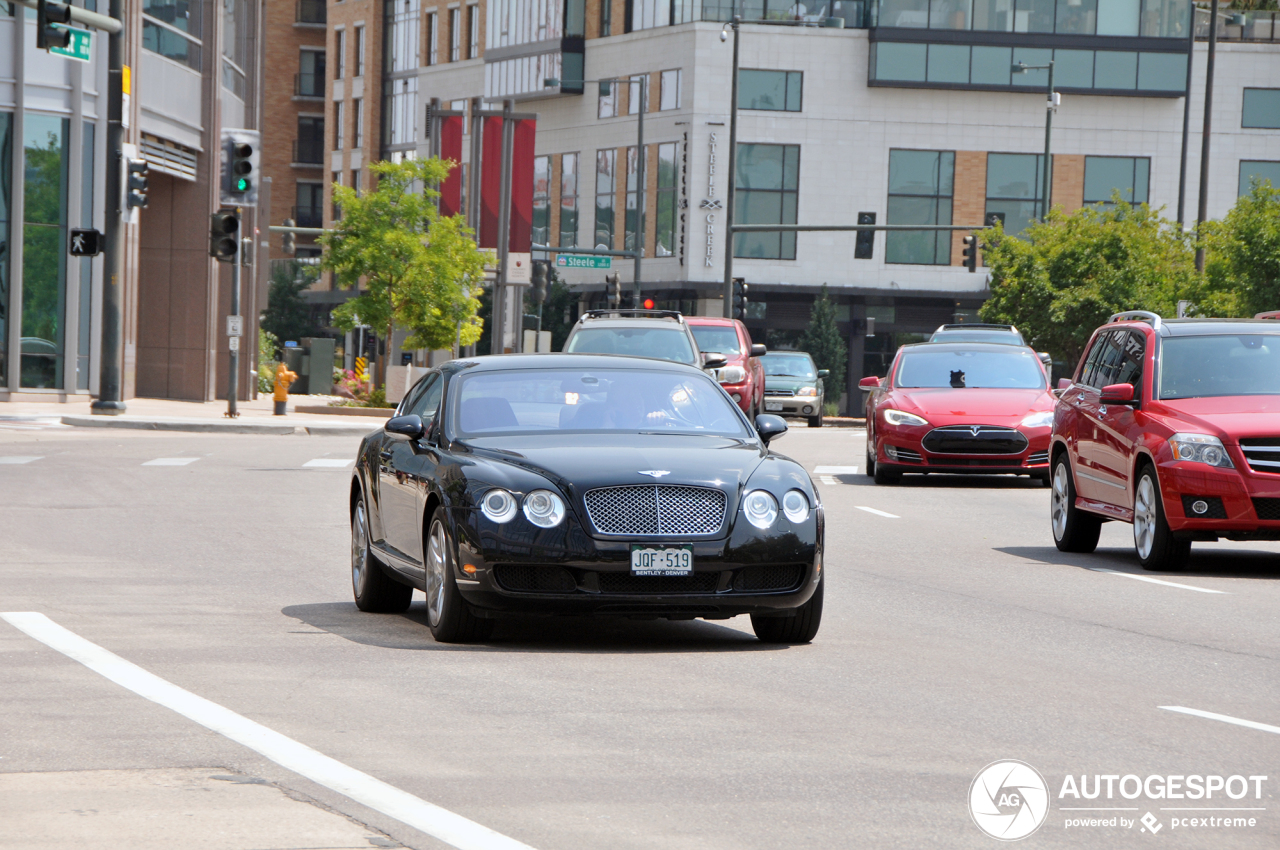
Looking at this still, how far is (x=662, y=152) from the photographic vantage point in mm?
75312

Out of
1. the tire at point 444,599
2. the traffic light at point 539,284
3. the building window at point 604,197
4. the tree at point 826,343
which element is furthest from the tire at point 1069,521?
the building window at point 604,197

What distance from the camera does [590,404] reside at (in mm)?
10531

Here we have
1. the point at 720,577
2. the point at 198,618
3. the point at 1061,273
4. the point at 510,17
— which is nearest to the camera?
the point at 720,577

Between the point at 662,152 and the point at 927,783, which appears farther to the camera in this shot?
the point at 662,152

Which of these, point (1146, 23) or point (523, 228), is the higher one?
point (1146, 23)

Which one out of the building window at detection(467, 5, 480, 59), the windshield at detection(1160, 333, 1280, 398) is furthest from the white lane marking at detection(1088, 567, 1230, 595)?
the building window at detection(467, 5, 480, 59)

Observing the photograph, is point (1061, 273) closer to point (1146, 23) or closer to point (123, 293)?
point (1146, 23)

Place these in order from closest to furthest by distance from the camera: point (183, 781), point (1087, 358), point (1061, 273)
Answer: point (183, 781) < point (1087, 358) < point (1061, 273)

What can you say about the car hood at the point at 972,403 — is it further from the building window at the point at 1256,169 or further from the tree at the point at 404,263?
the building window at the point at 1256,169

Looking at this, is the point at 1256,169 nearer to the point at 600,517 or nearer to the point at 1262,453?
the point at 1262,453

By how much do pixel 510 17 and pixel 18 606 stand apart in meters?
74.5

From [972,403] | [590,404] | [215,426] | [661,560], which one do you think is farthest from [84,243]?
[661,560]

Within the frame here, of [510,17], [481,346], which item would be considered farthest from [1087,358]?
[510,17]

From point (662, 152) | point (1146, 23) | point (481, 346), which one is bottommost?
point (481, 346)
